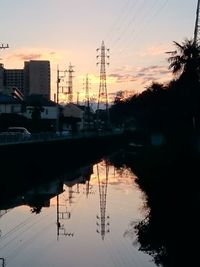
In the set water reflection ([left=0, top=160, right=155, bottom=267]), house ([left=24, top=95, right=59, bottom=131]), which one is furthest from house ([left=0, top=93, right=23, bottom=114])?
water reflection ([left=0, top=160, right=155, bottom=267])

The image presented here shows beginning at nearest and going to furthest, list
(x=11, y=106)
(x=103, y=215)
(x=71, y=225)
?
(x=71, y=225), (x=103, y=215), (x=11, y=106)

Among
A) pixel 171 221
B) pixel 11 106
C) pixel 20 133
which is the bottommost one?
pixel 171 221

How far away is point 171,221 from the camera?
2291 centimetres

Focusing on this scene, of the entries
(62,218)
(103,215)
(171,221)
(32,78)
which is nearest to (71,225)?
(62,218)

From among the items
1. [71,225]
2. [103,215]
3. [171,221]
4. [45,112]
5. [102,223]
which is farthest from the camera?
[45,112]

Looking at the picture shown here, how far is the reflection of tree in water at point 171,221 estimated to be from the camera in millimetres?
17281

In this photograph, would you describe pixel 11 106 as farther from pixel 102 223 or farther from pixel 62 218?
pixel 102 223

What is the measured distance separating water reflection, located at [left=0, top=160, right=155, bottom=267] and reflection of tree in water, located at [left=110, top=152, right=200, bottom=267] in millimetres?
484

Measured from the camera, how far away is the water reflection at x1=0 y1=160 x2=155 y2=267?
1741 centimetres

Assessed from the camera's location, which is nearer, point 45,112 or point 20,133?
point 20,133

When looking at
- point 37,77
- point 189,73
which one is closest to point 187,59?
point 189,73

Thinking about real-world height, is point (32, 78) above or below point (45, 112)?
above

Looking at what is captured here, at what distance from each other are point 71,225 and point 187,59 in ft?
140

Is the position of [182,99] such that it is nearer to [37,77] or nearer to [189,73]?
[189,73]
